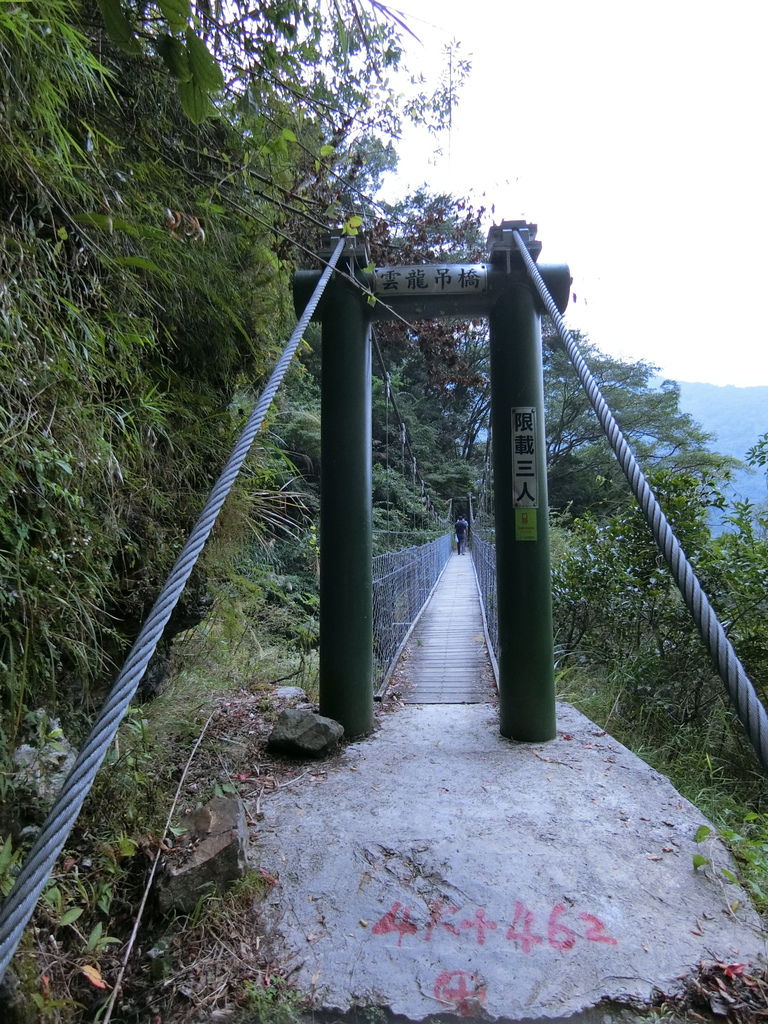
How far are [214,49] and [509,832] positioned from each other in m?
2.14

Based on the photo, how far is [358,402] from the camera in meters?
2.17

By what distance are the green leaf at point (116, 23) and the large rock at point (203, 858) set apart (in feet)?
4.41

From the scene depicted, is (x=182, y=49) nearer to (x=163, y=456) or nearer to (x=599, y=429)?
(x=163, y=456)

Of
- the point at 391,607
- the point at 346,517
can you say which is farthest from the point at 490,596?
the point at 346,517

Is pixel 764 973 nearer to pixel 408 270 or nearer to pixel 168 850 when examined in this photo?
pixel 168 850

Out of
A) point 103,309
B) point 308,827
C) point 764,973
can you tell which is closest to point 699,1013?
point 764,973

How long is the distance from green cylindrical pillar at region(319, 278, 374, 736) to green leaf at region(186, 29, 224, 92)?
1382 millimetres

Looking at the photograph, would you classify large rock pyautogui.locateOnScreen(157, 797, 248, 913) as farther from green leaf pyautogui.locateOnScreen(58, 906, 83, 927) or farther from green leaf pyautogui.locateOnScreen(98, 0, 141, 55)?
green leaf pyautogui.locateOnScreen(98, 0, 141, 55)

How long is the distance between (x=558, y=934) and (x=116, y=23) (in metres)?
1.59

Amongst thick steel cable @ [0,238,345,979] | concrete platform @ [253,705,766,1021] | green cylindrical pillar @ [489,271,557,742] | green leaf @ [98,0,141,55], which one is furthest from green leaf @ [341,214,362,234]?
concrete platform @ [253,705,766,1021]

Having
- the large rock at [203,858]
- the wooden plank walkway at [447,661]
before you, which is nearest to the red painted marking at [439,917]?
the large rock at [203,858]

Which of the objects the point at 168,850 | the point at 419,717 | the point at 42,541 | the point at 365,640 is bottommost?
the point at 419,717

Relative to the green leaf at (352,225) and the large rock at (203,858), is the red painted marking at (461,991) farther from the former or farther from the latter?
the green leaf at (352,225)

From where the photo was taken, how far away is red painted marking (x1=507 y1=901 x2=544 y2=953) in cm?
101
